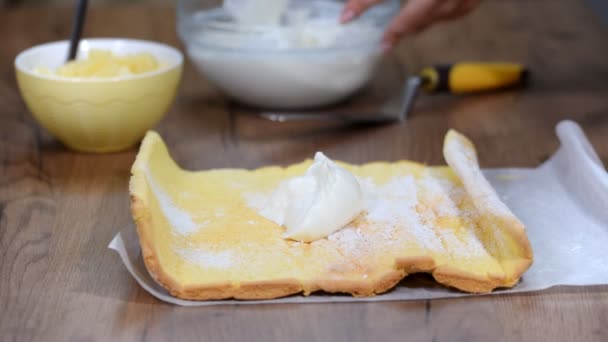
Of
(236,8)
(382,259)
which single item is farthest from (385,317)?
(236,8)

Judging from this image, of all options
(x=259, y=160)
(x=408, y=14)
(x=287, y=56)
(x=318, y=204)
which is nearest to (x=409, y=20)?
(x=408, y=14)

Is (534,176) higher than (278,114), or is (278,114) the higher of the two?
(534,176)

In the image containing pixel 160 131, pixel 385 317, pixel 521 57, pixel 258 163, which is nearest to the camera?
pixel 385 317

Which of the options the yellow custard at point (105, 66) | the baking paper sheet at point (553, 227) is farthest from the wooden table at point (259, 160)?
the yellow custard at point (105, 66)

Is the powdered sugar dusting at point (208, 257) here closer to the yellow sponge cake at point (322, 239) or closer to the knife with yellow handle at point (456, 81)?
the yellow sponge cake at point (322, 239)

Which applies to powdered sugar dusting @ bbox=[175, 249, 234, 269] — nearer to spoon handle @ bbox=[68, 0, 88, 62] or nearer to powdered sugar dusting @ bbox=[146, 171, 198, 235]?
powdered sugar dusting @ bbox=[146, 171, 198, 235]

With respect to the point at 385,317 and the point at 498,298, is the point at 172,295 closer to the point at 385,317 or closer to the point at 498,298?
the point at 385,317

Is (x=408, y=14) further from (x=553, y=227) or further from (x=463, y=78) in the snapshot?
(x=553, y=227)

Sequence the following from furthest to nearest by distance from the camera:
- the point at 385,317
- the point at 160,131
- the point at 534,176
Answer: the point at 160,131 < the point at 534,176 < the point at 385,317
